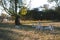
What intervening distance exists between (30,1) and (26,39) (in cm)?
1513

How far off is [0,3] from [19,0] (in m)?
2.32

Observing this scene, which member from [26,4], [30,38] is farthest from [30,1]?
[30,38]

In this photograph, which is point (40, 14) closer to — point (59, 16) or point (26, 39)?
point (59, 16)

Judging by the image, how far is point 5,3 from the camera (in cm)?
2608

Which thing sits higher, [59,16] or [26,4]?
[26,4]

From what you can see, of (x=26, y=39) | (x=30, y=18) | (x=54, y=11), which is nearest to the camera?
(x=26, y=39)

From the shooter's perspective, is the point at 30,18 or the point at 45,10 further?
the point at 45,10

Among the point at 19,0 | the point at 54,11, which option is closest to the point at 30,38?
the point at 19,0

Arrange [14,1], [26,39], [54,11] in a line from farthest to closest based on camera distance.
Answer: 1. [54,11]
2. [14,1]
3. [26,39]

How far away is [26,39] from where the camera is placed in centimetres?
1153

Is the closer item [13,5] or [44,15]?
[13,5]

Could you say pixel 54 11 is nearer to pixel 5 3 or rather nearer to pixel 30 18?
pixel 30 18

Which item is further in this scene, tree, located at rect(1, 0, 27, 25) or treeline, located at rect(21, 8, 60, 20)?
treeline, located at rect(21, 8, 60, 20)

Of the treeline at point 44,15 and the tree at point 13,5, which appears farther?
the treeline at point 44,15
